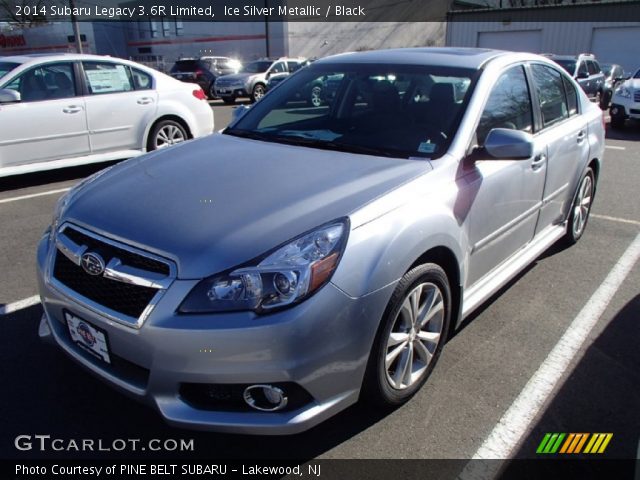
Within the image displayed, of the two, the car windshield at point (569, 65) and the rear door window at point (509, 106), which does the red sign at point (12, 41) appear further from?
the rear door window at point (509, 106)

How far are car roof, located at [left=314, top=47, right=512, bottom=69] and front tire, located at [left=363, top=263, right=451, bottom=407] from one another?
1452 millimetres

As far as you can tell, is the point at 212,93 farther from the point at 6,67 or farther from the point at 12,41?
the point at 12,41

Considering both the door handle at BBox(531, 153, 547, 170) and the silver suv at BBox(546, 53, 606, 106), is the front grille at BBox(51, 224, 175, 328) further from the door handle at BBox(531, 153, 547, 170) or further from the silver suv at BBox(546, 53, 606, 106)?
the silver suv at BBox(546, 53, 606, 106)

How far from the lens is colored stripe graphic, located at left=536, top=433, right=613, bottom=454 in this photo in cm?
242

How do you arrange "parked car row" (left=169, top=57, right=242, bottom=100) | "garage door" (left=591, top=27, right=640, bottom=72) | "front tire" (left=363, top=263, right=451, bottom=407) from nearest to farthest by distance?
"front tire" (left=363, top=263, right=451, bottom=407)
"parked car row" (left=169, top=57, right=242, bottom=100)
"garage door" (left=591, top=27, right=640, bottom=72)

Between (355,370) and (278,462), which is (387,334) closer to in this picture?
(355,370)

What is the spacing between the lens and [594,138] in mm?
4605

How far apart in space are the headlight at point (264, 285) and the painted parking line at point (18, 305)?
2.18 meters

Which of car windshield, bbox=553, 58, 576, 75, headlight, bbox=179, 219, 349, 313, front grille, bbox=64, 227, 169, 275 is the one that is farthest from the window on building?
headlight, bbox=179, 219, 349, 313

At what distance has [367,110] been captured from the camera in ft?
10.9

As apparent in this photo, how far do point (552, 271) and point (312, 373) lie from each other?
2.98 meters

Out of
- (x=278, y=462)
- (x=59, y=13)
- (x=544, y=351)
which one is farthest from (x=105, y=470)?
(x=59, y=13)

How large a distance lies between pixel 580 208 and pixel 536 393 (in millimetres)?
2507

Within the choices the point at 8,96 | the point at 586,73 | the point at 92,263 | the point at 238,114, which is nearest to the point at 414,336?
the point at 92,263
